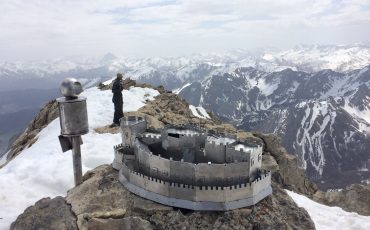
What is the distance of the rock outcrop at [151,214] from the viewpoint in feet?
55.3

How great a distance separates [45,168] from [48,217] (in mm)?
9137

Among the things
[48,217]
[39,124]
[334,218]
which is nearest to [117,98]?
[39,124]

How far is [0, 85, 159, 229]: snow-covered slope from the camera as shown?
22.4 m

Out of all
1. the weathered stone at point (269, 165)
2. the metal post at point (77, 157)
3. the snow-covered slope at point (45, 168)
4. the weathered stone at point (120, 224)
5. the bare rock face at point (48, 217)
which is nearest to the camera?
the weathered stone at point (120, 224)

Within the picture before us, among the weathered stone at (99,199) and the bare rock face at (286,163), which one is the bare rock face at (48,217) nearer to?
the weathered stone at (99,199)

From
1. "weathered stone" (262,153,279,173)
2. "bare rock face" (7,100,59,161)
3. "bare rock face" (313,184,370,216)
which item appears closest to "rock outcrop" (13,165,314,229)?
"weathered stone" (262,153,279,173)

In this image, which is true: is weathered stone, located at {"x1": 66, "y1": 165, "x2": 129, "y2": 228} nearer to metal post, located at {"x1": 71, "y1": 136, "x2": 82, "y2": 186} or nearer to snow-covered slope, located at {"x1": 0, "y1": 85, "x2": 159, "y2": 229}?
metal post, located at {"x1": 71, "y1": 136, "x2": 82, "y2": 186}

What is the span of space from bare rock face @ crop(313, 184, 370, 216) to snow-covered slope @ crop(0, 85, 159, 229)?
1864cm

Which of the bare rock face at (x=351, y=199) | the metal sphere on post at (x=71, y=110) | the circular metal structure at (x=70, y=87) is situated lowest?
the bare rock face at (x=351, y=199)

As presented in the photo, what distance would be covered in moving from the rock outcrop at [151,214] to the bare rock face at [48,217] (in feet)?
0.29

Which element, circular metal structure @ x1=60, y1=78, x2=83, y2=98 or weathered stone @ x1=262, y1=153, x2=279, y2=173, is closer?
circular metal structure @ x1=60, y1=78, x2=83, y2=98

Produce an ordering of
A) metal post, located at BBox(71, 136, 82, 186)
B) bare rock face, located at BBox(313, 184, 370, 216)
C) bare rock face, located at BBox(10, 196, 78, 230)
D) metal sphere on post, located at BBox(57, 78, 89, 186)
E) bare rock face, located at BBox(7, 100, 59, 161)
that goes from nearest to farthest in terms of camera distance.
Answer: bare rock face, located at BBox(10, 196, 78, 230)
metal sphere on post, located at BBox(57, 78, 89, 186)
metal post, located at BBox(71, 136, 82, 186)
bare rock face, located at BBox(313, 184, 370, 216)
bare rock face, located at BBox(7, 100, 59, 161)

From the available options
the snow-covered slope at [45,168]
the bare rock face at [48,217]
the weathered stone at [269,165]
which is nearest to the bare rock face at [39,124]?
the snow-covered slope at [45,168]

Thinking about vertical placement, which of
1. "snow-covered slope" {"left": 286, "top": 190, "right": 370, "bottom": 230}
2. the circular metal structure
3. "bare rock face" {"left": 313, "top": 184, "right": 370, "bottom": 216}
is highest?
the circular metal structure
